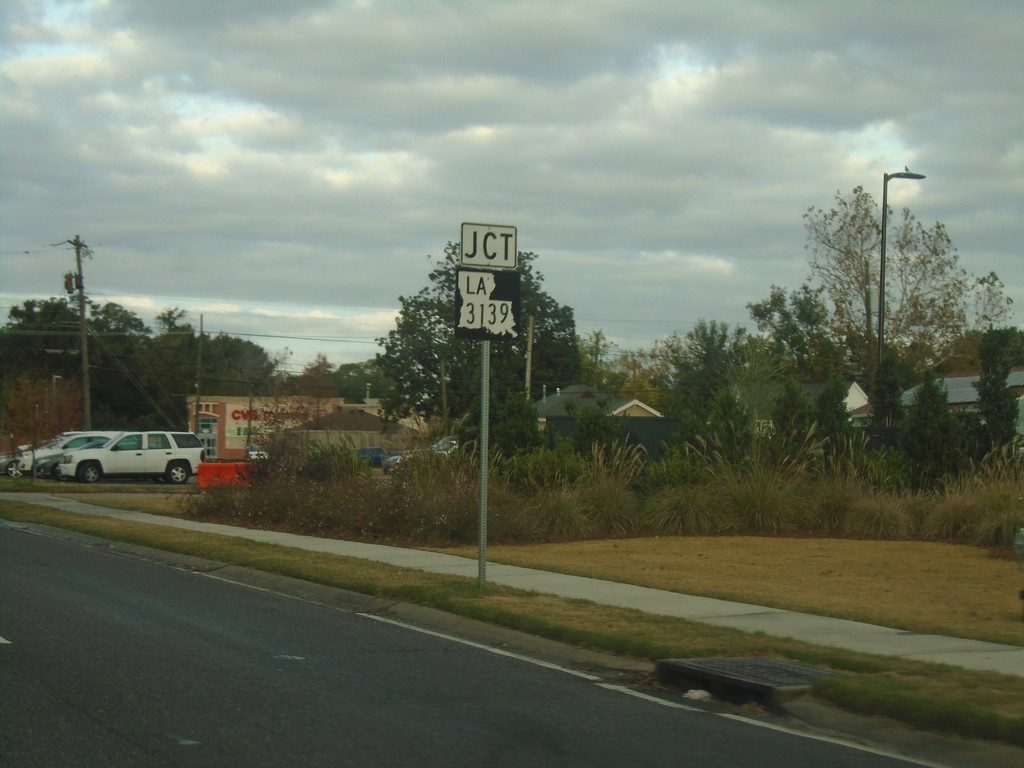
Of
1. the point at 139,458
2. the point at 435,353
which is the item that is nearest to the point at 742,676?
the point at 139,458

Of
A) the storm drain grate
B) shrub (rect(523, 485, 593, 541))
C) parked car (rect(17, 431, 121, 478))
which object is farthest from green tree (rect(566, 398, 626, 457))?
parked car (rect(17, 431, 121, 478))

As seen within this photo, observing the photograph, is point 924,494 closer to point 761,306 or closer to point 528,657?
point 528,657

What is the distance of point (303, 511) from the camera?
21.8m

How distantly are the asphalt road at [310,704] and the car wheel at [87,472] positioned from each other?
29.1m

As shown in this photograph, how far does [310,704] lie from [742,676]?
9.86 ft

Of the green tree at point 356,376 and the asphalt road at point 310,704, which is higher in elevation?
the green tree at point 356,376

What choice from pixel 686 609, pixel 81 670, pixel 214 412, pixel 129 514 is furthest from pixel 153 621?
pixel 214 412

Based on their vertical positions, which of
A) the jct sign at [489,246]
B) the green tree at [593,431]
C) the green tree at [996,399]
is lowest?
the green tree at [593,431]

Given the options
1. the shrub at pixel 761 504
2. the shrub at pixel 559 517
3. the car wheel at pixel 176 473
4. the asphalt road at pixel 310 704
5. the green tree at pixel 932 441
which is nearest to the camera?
the asphalt road at pixel 310 704

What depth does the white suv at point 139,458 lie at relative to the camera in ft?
129

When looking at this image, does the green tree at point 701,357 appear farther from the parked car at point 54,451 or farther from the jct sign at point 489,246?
the jct sign at point 489,246

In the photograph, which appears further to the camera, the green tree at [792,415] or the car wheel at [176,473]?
the car wheel at [176,473]

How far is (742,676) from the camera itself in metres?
8.28

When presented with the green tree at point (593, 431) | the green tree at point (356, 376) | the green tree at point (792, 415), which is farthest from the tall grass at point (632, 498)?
the green tree at point (356, 376)
